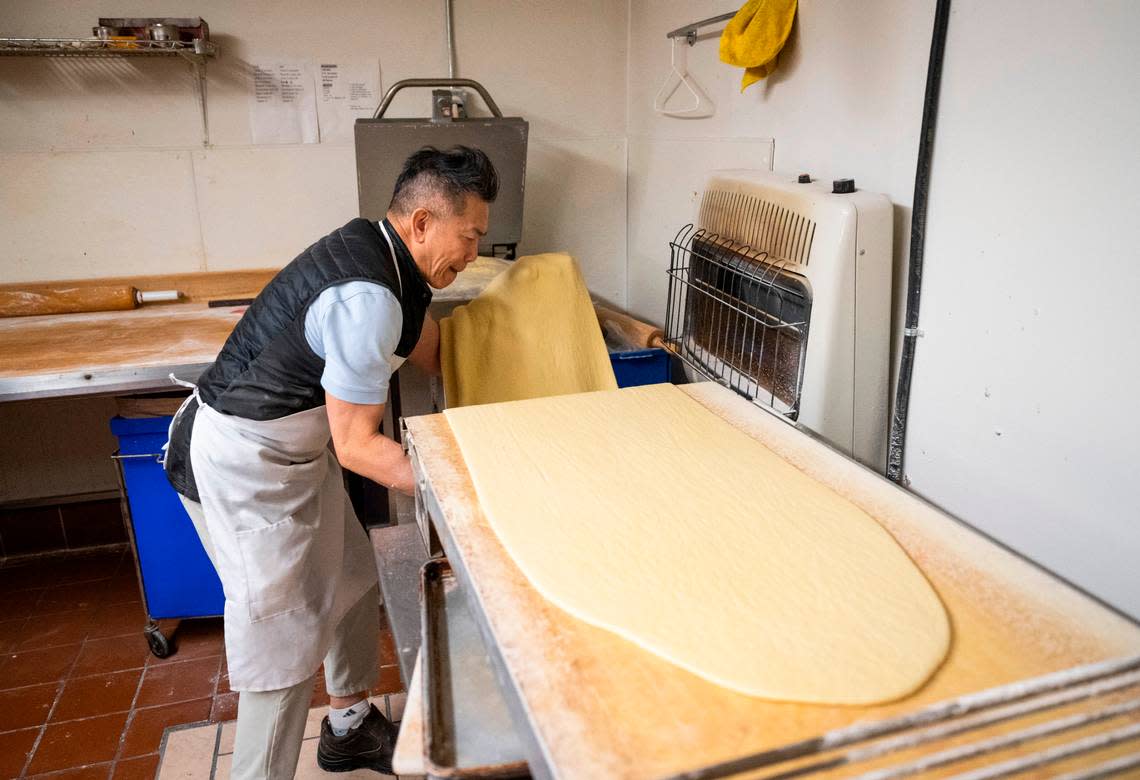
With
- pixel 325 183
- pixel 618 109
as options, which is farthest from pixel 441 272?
pixel 618 109

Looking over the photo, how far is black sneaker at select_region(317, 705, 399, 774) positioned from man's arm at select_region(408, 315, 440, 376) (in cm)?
90

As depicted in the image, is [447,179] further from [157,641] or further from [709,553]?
[157,641]

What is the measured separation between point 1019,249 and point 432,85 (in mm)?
2049

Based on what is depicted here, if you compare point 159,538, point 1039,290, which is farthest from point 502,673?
point 159,538

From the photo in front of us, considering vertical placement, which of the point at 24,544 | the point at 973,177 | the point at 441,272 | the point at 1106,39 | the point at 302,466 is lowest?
the point at 24,544

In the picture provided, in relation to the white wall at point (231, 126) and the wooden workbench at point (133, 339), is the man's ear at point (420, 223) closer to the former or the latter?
the wooden workbench at point (133, 339)

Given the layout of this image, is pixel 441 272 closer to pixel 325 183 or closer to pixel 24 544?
pixel 325 183

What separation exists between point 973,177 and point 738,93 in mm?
965

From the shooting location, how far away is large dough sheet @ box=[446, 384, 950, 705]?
0.79 m

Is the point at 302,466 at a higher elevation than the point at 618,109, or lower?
lower

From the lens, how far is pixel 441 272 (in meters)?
1.69

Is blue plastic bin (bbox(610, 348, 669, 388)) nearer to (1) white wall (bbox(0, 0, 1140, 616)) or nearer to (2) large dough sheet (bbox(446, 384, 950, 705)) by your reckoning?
(1) white wall (bbox(0, 0, 1140, 616))

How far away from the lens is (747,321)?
169cm

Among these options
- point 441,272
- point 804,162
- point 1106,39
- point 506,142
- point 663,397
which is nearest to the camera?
point 1106,39
